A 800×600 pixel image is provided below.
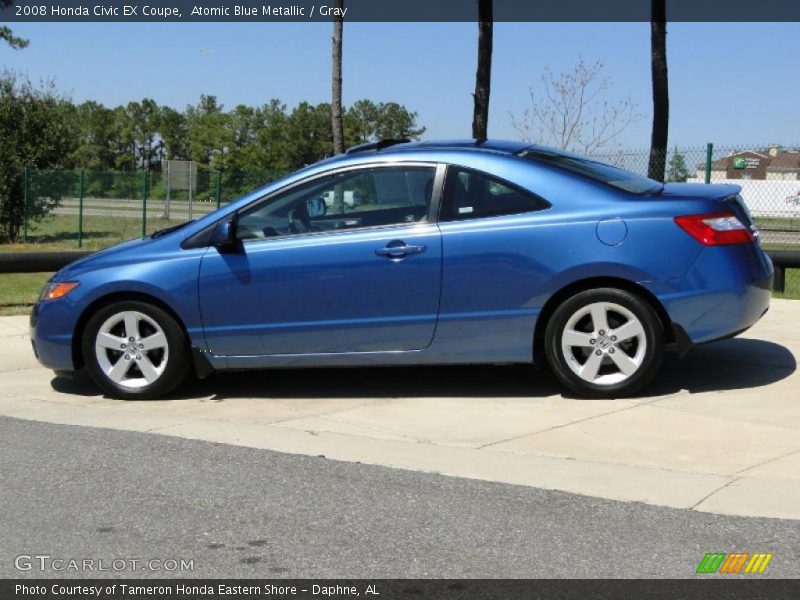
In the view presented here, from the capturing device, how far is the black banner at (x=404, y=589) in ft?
12.6

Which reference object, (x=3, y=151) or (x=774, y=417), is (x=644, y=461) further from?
(x=3, y=151)

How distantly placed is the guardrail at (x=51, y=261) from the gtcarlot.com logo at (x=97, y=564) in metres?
7.86

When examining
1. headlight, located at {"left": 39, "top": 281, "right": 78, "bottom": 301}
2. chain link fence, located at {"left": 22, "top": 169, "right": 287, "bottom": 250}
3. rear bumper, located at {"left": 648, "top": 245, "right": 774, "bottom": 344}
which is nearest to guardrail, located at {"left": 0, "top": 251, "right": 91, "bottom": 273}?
headlight, located at {"left": 39, "top": 281, "right": 78, "bottom": 301}

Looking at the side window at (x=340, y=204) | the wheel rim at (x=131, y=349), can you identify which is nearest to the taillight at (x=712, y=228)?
the side window at (x=340, y=204)

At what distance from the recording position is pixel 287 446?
19.7ft

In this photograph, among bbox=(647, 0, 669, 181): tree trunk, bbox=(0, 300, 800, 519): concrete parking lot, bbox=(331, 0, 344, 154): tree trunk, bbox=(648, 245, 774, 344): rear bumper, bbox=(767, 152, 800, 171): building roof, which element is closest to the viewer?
bbox=(0, 300, 800, 519): concrete parking lot

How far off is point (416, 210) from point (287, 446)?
1.83m

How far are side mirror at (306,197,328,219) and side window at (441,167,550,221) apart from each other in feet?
2.68

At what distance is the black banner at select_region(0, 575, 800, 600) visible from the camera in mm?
3836

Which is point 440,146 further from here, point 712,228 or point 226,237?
point 712,228

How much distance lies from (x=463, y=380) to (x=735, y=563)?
3628 millimetres

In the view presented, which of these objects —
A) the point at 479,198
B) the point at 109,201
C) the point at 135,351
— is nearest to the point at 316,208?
the point at 479,198

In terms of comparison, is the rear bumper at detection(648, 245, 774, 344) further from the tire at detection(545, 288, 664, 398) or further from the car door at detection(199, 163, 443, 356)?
the car door at detection(199, 163, 443, 356)

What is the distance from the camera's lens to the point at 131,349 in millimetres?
7270
